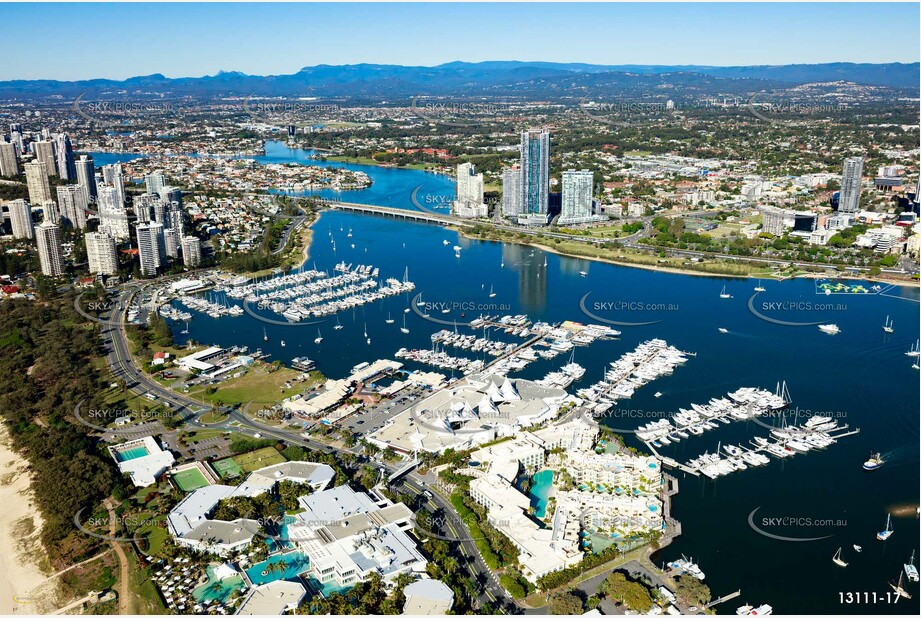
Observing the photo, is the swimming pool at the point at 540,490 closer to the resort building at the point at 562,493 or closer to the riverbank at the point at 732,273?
the resort building at the point at 562,493

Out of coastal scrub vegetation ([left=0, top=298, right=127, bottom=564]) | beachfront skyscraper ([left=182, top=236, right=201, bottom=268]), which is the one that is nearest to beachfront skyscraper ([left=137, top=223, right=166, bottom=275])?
beachfront skyscraper ([left=182, top=236, right=201, bottom=268])

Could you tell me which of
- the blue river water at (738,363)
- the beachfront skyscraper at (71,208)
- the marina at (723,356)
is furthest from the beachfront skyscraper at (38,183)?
the marina at (723,356)

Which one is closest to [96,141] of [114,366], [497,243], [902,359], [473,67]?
[497,243]

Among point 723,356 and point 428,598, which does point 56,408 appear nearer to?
point 428,598

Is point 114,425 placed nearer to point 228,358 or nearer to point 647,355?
point 228,358

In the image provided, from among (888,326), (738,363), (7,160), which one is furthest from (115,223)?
(888,326)
